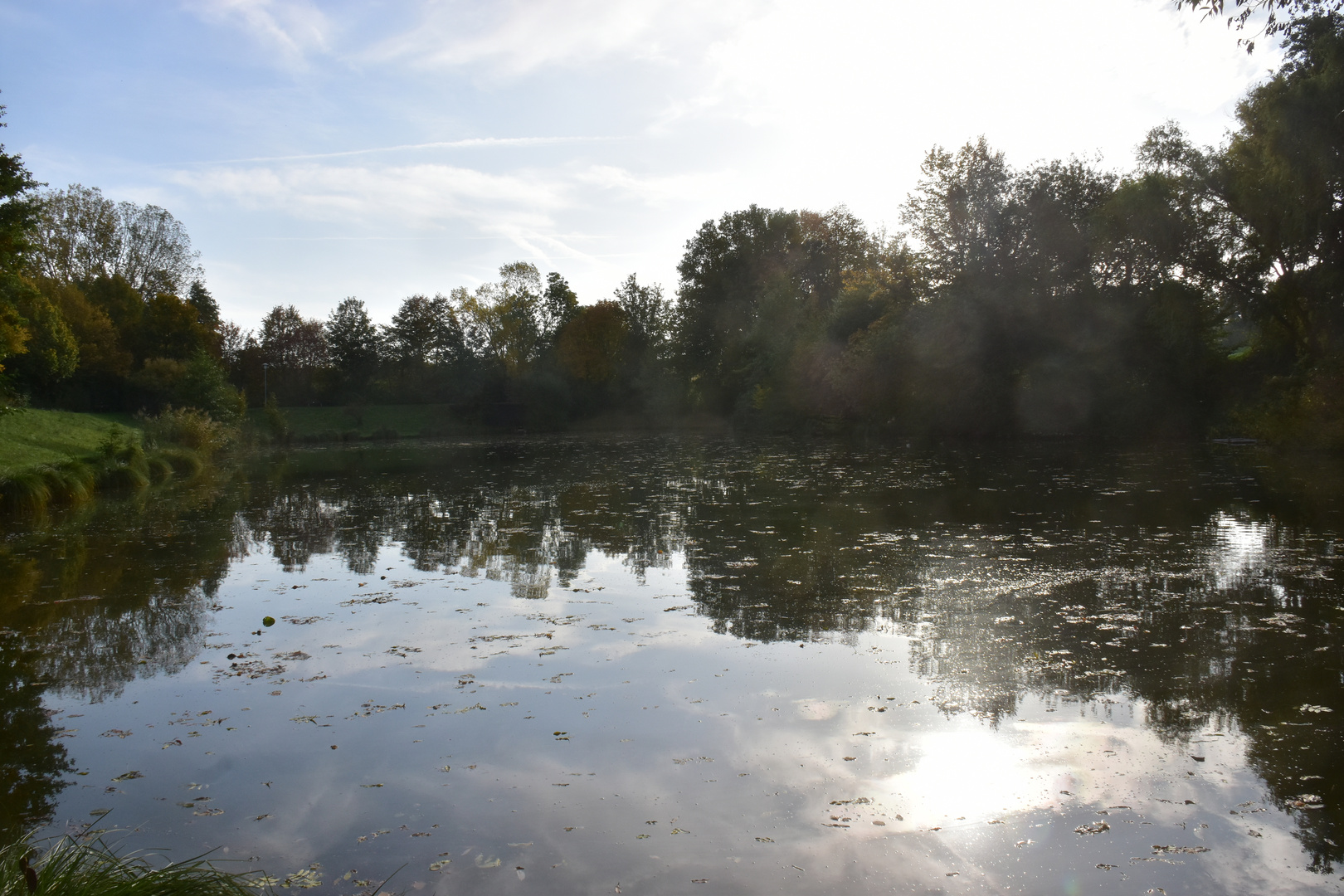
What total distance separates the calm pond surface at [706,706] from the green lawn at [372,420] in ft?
136

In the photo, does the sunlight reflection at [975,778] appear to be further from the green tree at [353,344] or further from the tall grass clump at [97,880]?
the green tree at [353,344]

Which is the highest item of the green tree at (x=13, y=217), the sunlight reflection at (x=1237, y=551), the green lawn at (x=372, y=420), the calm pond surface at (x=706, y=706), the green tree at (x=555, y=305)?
the green tree at (x=555, y=305)

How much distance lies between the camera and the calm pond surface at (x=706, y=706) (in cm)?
362

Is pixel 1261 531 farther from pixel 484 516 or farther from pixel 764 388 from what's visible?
pixel 764 388

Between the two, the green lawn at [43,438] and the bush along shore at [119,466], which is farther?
the green lawn at [43,438]

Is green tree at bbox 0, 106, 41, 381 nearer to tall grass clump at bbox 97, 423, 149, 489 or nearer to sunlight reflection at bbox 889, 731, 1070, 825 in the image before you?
tall grass clump at bbox 97, 423, 149, 489

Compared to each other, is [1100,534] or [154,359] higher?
[154,359]

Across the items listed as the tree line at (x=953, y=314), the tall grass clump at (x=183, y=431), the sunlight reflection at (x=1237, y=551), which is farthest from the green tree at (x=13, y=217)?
the sunlight reflection at (x=1237, y=551)

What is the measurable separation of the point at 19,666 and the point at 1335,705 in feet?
29.5

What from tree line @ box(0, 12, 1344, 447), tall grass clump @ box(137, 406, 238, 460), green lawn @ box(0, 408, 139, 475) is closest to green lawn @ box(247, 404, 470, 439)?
tree line @ box(0, 12, 1344, 447)

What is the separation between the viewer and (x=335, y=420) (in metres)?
54.0

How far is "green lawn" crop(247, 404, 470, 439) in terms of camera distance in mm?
51875

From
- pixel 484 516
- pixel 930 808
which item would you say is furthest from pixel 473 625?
pixel 484 516

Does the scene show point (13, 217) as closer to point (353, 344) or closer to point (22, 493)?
point (22, 493)
